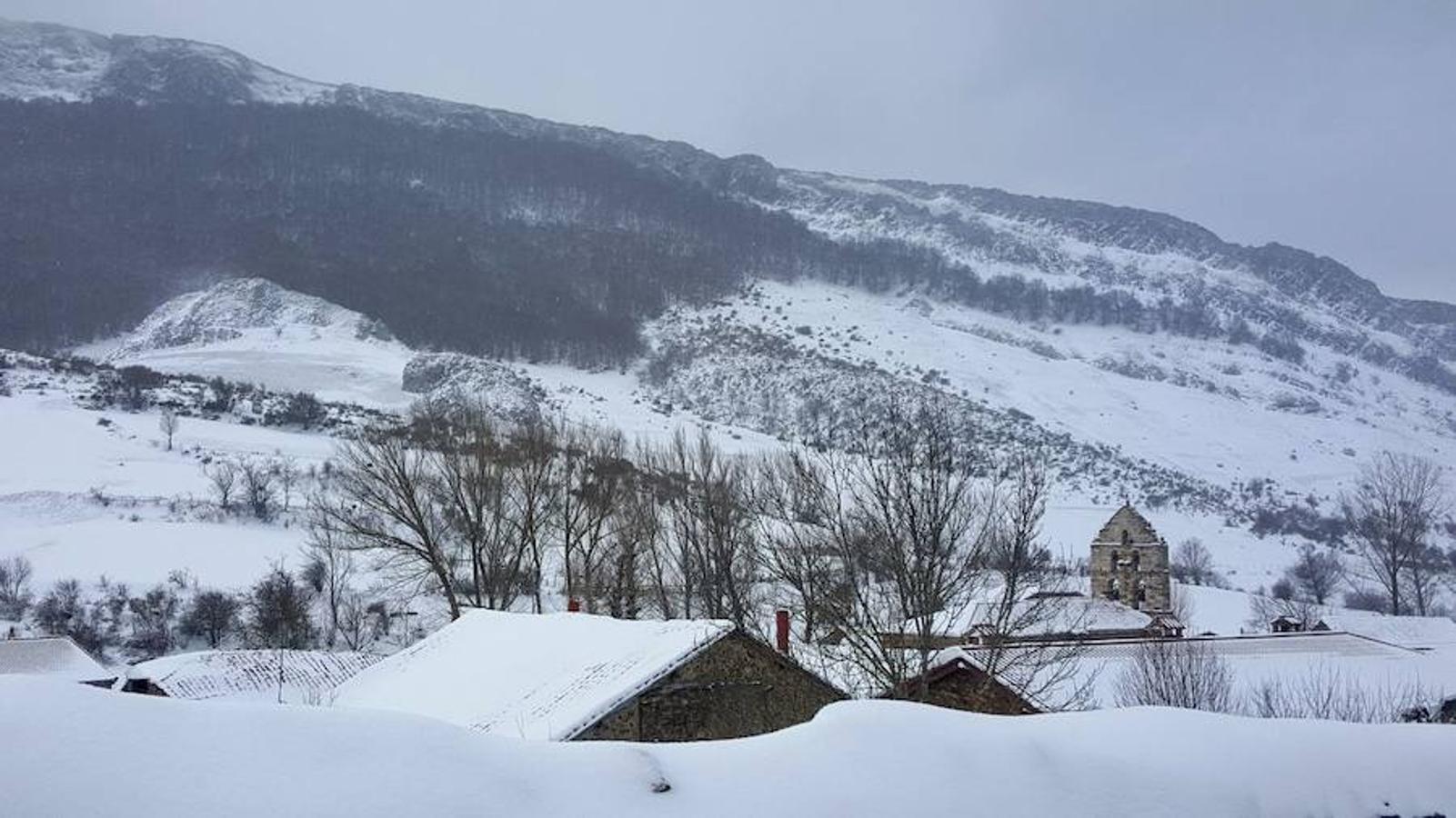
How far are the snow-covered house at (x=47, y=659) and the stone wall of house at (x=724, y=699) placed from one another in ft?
62.4

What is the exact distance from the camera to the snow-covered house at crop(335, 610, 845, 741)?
12672mm

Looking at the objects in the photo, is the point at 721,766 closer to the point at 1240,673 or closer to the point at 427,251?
the point at 1240,673

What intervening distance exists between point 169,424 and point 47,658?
41052mm

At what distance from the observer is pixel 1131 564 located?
3756 cm

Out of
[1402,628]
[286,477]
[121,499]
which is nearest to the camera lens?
[1402,628]

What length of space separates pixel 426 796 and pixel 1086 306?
571 ft

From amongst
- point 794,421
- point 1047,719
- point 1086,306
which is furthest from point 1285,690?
point 1086,306

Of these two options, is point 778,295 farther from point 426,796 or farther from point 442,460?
point 426,796

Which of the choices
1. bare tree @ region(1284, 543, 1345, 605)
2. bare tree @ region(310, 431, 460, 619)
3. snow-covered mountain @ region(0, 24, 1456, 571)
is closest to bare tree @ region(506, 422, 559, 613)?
bare tree @ region(310, 431, 460, 619)

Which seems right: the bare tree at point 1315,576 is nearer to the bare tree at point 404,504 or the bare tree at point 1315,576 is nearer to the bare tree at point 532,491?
the bare tree at point 532,491

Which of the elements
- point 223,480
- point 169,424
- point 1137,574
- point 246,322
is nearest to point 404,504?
point 1137,574

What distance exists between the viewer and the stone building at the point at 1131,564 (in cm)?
3741

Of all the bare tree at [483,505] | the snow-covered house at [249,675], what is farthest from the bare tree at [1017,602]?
the bare tree at [483,505]

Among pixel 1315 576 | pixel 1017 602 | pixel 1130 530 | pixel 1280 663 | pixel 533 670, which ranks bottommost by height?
pixel 1315 576
